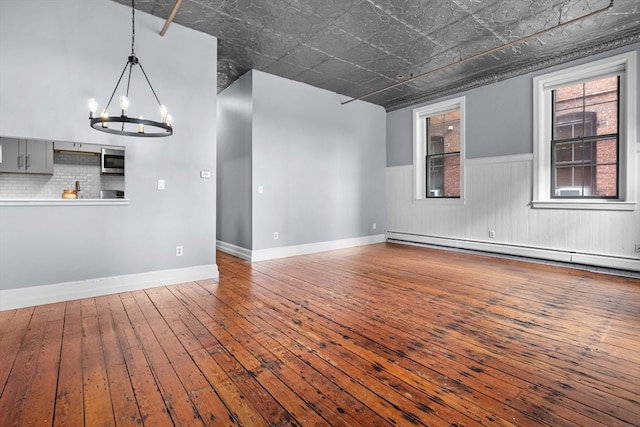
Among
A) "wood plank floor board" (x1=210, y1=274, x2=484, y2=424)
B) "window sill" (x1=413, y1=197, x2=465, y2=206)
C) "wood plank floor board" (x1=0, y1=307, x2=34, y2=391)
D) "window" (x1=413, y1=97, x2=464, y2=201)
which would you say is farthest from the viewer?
"window" (x1=413, y1=97, x2=464, y2=201)

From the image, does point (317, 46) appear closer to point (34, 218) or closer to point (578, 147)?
point (34, 218)

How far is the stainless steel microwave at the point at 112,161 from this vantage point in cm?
338

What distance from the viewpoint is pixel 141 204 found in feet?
11.7

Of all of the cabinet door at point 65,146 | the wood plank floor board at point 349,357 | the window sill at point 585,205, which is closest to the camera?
the wood plank floor board at point 349,357

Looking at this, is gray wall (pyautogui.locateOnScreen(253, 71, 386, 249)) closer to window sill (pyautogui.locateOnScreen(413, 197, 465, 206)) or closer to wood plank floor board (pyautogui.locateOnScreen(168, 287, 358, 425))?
window sill (pyautogui.locateOnScreen(413, 197, 465, 206))

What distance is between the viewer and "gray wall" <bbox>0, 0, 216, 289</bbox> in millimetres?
2924

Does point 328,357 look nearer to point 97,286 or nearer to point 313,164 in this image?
point 97,286

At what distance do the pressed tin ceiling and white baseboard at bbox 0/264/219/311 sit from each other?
10.0 feet

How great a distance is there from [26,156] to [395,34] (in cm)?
439

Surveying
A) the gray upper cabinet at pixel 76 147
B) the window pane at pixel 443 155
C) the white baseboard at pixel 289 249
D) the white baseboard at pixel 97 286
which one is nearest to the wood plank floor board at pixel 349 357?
the white baseboard at pixel 97 286

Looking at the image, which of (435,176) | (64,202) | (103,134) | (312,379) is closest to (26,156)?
(64,202)

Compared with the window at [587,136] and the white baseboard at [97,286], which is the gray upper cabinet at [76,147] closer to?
the white baseboard at [97,286]

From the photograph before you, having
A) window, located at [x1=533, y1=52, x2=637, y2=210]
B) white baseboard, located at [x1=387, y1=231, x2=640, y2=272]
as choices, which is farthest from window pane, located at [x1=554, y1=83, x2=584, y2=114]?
white baseboard, located at [x1=387, y1=231, x2=640, y2=272]

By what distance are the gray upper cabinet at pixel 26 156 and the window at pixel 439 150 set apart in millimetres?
6009
